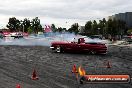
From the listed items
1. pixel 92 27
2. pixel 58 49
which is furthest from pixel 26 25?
pixel 58 49

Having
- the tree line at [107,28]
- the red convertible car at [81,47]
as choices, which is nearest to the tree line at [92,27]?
the tree line at [107,28]

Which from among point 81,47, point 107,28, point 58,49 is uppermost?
point 107,28

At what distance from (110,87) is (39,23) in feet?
434

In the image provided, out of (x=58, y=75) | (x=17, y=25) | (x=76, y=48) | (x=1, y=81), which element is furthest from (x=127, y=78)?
(x=17, y=25)

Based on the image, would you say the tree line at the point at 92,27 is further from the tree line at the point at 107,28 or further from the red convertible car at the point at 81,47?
the red convertible car at the point at 81,47

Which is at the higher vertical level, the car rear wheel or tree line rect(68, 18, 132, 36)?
tree line rect(68, 18, 132, 36)

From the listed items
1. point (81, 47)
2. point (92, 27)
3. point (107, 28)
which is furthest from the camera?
point (92, 27)

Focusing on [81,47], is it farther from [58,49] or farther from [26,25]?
[26,25]

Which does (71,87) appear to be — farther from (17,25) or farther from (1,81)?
(17,25)

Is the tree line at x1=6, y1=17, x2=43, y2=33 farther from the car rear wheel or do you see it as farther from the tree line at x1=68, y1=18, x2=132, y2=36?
the car rear wheel

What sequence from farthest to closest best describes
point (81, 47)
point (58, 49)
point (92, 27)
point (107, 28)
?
point (92, 27) < point (107, 28) < point (58, 49) < point (81, 47)

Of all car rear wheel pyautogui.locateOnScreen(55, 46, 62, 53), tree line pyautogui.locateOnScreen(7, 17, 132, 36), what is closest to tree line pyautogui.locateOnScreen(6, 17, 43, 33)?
tree line pyautogui.locateOnScreen(7, 17, 132, 36)

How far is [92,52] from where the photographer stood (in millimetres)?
29516

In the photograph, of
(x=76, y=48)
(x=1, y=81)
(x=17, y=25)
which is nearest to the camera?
(x=1, y=81)
